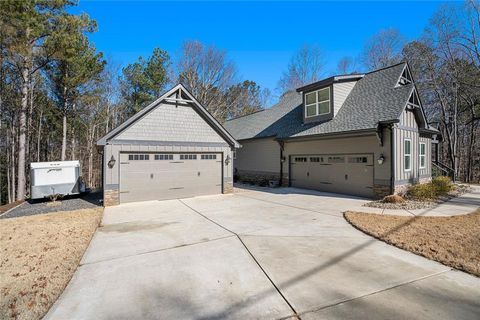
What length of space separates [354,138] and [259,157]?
732cm

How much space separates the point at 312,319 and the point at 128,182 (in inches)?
390

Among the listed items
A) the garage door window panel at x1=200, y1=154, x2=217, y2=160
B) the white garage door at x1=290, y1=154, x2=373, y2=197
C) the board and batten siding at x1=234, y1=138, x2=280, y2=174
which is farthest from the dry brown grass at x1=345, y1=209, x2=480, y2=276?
the board and batten siding at x1=234, y1=138, x2=280, y2=174

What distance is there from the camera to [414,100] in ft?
40.1

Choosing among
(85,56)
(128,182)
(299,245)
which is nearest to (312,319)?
(299,245)

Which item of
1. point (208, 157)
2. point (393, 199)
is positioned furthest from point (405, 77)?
point (208, 157)

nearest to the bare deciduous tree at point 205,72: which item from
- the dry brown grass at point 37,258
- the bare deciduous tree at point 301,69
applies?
the bare deciduous tree at point 301,69

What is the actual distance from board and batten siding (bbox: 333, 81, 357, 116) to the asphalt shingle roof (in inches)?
7.8

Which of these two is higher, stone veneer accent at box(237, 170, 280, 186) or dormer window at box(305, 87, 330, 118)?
dormer window at box(305, 87, 330, 118)

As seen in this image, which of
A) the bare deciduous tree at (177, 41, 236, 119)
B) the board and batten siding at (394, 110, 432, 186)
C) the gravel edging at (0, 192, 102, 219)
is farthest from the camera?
the bare deciduous tree at (177, 41, 236, 119)

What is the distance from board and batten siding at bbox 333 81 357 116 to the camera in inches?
532

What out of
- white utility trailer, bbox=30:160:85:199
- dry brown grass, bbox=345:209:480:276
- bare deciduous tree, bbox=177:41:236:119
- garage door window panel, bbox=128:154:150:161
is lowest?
dry brown grass, bbox=345:209:480:276

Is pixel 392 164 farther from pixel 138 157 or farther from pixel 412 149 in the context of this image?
pixel 138 157

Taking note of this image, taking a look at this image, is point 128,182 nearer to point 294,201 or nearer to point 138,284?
point 294,201

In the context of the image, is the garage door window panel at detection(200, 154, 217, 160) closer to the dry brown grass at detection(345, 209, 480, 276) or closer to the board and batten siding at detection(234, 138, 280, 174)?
the board and batten siding at detection(234, 138, 280, 174)
